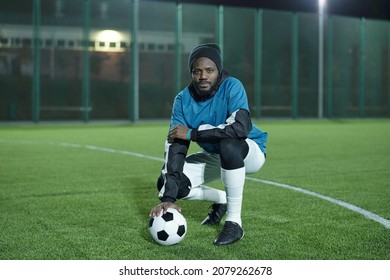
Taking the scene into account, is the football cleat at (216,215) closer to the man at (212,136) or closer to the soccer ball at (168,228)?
the man at (212,136)

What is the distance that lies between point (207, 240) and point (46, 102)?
17.1m

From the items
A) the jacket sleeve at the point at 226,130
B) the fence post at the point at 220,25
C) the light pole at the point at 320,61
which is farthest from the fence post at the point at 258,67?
the jacket sleeve at the point at 226,130

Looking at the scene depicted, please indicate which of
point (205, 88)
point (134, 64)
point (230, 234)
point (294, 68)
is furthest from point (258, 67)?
point (230, 234)

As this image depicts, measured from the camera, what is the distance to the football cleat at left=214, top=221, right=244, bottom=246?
4090mm

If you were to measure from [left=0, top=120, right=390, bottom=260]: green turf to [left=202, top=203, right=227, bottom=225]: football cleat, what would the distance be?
0.44 feet

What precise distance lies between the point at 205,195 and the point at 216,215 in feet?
0.66

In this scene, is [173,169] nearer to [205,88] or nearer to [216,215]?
[205,88]

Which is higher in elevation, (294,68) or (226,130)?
(294,68)

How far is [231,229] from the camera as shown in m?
4.16

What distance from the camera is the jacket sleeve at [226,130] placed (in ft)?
13.5

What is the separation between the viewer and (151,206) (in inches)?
220

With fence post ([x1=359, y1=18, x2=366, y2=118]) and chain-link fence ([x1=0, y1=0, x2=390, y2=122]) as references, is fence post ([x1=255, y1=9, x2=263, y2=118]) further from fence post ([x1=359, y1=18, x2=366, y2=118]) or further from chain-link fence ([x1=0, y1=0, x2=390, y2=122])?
fence post ([x1=359, y1=18, x2=366, y2=118])

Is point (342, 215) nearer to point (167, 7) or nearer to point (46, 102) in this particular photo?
point (46, 102)
